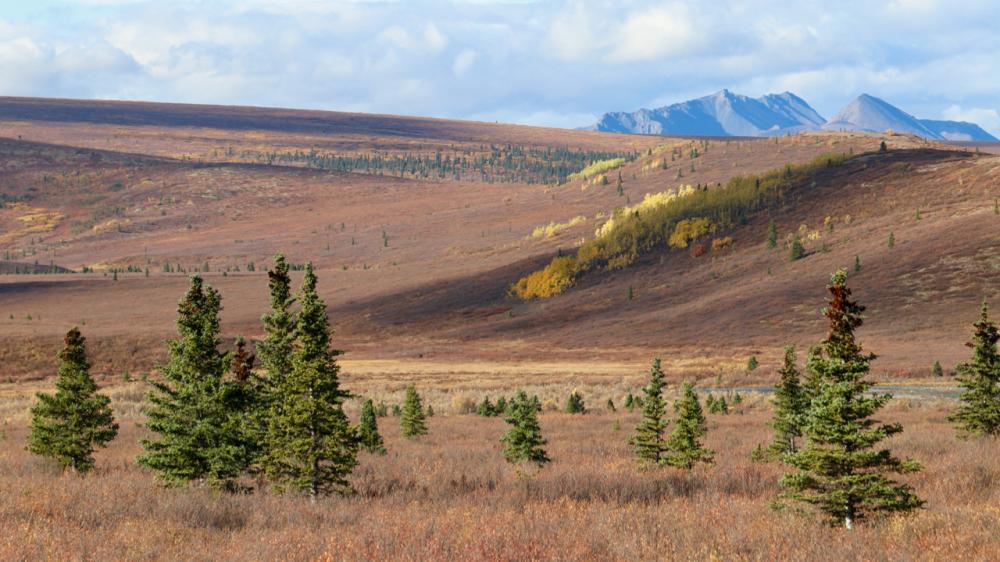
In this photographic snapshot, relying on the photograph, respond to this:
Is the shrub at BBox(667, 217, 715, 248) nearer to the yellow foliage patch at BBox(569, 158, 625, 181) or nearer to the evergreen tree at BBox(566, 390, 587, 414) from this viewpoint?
the yellow foliage patch at BBox(569, 158, 625, 181)

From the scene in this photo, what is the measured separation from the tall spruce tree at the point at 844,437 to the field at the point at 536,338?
1.33 ft

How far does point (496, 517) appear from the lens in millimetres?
12953

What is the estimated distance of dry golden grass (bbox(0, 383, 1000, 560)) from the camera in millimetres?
10203

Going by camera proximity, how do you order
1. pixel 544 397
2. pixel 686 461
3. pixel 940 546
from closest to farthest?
pixel 940 546
pixel 686 461
pixel 544 397

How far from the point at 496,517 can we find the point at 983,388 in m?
16.5

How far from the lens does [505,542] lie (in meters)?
10.7

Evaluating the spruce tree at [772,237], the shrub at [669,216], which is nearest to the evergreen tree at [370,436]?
the shrub at [669,216]

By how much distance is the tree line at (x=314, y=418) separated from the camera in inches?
451

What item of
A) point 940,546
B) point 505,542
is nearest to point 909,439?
point 940,546

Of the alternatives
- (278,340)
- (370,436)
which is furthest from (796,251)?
(278,340)

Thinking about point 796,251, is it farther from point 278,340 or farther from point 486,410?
point 278,340

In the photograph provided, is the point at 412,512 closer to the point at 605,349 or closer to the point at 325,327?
the point at 325,327

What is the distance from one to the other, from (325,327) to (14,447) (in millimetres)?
15510

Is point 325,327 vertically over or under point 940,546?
over
